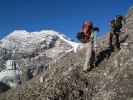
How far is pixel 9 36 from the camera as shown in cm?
9462

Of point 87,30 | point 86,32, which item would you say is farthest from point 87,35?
point 87,30

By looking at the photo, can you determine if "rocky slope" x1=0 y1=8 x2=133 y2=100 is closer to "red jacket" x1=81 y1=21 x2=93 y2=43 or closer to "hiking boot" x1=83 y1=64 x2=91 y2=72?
"hiking boot" x1=83 y1=64 x2=91 y2=72

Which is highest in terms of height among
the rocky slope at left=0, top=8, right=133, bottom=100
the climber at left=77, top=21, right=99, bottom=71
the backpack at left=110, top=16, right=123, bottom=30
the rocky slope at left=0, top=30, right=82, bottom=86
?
the rocky slope at left=0, top=30, right=82, bottom=86

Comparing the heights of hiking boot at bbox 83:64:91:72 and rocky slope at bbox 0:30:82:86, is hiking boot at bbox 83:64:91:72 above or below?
below

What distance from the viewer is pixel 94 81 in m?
24.0

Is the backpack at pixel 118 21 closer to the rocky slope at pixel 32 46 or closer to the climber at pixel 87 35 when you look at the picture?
the climber at pixel 87 35

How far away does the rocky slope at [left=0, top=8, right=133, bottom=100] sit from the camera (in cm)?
2156

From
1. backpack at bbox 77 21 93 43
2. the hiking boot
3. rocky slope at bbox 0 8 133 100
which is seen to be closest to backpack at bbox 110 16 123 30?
rocky slope at bbox 0 8 133 100

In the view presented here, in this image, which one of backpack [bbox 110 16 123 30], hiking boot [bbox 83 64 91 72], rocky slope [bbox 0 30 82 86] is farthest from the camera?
rocky slope [bbox 0 30 82 86]

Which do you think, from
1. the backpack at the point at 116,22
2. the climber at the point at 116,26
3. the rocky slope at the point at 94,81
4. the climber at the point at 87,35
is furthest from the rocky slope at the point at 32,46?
the climber at the point at 87,35

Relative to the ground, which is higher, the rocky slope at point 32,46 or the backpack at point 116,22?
the rocky slope at point 32,46

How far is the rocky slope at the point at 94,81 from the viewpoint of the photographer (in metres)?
21.6

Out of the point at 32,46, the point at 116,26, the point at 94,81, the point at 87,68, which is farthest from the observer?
the point at 32,46

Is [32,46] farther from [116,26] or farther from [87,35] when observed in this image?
[87,35]
